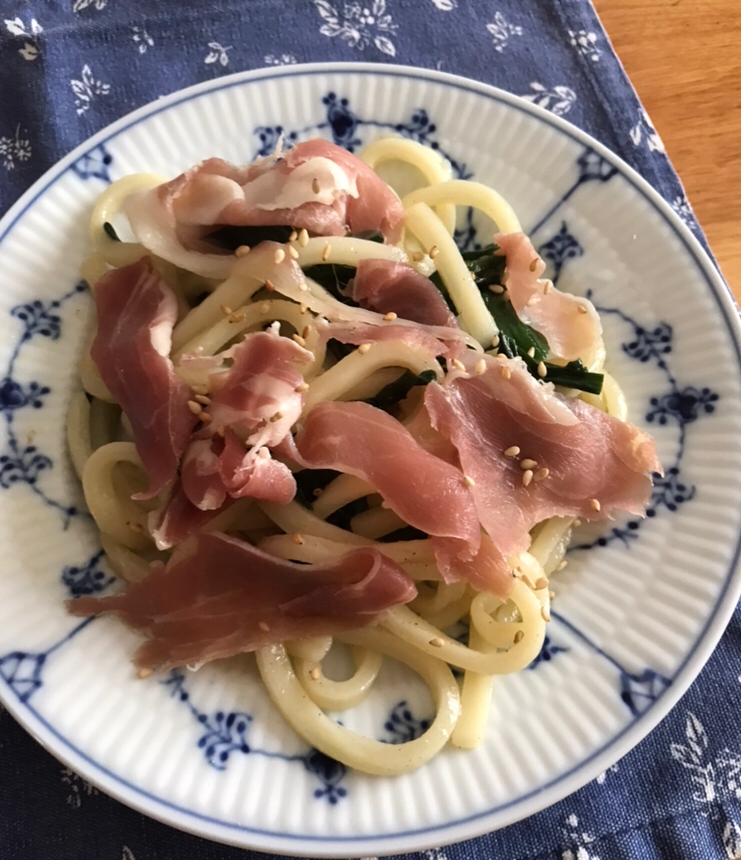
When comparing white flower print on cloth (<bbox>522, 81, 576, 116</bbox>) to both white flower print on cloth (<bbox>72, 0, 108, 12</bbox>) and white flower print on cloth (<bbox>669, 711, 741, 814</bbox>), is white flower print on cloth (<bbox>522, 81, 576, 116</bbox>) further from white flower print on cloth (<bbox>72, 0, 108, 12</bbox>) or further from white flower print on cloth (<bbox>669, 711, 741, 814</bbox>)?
white flower print on cloth (<bbox>669, 711, 741, 814</bbox>)

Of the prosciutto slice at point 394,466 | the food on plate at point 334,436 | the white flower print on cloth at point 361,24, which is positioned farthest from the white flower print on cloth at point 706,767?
the white flower print on cloth at point 361,24

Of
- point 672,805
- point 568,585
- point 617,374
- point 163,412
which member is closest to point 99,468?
point 163,412

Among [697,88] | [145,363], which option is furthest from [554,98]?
[145,363]

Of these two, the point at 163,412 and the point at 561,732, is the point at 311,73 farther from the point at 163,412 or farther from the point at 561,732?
the point at 561,732

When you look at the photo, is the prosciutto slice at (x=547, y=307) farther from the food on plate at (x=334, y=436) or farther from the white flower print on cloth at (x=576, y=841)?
the white flower print on cloth at (x=576, y=841)

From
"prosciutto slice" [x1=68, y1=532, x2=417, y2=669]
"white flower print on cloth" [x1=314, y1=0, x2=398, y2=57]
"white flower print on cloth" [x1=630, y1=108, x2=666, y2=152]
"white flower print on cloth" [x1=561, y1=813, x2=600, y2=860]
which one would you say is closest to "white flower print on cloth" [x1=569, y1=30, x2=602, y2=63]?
"white flower print on cloth" [x1=630, y1=108, x2=666, y2=152]

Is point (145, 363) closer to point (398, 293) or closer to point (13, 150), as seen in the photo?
point (398, 293)
